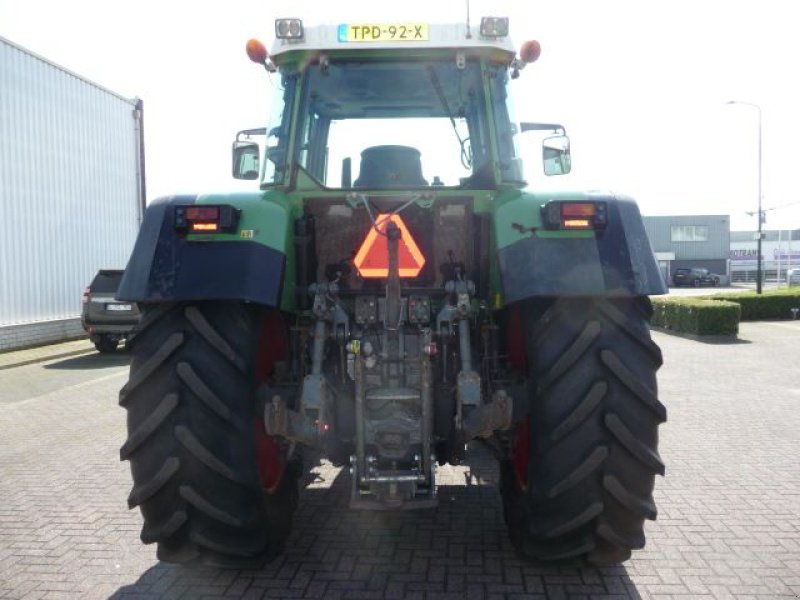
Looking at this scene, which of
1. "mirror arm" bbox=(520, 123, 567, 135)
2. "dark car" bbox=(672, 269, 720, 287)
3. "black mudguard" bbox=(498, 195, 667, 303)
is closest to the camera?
"black mudguard" bbox=(498, 195, 667, 303)

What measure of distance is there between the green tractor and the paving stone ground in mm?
274

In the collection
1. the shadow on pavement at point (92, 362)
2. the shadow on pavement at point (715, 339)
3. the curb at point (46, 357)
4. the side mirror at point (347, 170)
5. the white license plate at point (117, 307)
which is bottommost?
the shadow on pavement at point (715, 339)

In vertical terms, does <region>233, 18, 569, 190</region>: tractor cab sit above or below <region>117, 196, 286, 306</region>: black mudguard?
above

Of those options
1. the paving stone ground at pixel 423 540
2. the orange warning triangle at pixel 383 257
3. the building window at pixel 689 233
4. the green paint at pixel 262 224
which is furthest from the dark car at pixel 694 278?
the green paint at pixel 262 224

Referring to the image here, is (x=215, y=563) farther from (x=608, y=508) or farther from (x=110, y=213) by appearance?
(x=110, y=213)

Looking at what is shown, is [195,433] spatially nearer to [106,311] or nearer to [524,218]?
[524,218]

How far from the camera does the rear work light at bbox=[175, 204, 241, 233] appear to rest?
11.4ft

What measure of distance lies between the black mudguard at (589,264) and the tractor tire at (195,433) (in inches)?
55.0

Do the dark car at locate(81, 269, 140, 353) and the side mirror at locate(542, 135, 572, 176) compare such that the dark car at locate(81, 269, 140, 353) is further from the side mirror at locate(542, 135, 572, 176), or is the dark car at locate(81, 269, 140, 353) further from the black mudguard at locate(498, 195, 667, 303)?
the black mudguard at locate(498, 195, 667, 303)

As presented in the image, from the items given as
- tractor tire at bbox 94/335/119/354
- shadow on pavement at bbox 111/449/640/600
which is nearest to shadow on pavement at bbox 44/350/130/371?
tractor tire at bbox 94/335/119/354

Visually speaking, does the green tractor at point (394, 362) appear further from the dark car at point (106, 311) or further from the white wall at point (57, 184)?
the white wall at point (57, 184)

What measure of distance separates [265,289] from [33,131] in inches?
613

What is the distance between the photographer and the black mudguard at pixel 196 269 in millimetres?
3357

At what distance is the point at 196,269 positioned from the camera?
3.42m
